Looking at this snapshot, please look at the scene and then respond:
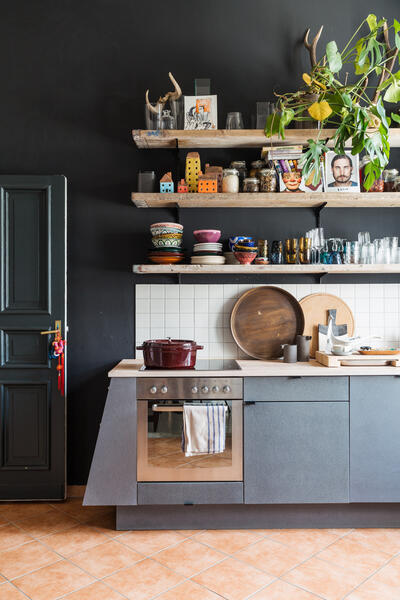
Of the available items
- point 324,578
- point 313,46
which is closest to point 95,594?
point 324,578

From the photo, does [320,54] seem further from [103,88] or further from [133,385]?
[133,385]

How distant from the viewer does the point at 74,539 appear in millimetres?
→ 2578

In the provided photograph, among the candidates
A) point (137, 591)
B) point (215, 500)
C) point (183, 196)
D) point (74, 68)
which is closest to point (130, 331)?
point (183, 196)

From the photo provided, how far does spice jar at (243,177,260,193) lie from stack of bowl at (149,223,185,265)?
506 mm

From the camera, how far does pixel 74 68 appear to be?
327 cm

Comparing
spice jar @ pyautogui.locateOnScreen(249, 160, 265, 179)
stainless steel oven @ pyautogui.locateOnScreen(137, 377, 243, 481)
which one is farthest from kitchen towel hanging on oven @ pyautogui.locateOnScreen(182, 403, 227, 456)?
spice jar @ pyautogui.locateOnScreen(249, 160, 265, 179)

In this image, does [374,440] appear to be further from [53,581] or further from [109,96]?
[109,96]

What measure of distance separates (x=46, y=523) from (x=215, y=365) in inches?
53.4

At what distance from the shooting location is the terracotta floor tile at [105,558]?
2273mm

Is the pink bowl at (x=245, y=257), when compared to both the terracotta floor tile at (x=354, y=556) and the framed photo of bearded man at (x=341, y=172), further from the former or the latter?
the terracotta floor tile at (x=354, y=556)

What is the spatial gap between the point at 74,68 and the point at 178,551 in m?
3.10

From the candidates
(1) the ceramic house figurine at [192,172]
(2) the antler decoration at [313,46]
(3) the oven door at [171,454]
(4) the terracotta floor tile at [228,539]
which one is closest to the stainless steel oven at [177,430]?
(3) the oven door at [171,454]

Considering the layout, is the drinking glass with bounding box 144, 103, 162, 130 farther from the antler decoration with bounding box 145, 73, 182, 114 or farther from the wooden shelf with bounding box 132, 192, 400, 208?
the wooden shelf with bounding box 132, 192, 400, 208

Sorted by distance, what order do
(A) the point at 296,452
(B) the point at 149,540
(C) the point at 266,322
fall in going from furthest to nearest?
(C) the point at 266,322
(A) the point at 296,452
(B) the point at 149,540
